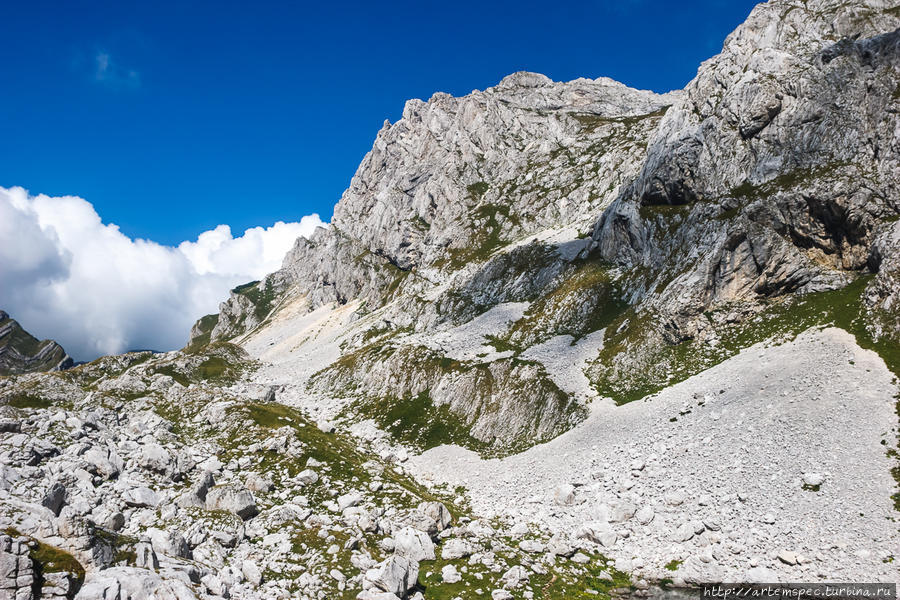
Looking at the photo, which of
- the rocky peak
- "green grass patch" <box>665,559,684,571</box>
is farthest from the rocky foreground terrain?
the rocky peak

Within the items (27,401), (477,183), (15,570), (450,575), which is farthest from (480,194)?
(15,570)

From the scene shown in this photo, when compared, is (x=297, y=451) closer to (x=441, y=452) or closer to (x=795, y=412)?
(x=441, y=452)

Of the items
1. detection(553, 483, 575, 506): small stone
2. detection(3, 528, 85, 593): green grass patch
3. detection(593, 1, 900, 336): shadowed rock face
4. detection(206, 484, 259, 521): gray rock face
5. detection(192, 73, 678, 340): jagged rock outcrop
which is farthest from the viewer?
detection(192, 73, 678, 340): jagged rock outcrop

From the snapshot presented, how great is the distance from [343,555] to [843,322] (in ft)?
155

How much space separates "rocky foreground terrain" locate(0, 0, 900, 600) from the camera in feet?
71.9

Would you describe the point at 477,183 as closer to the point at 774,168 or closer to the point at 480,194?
the point at 480,194

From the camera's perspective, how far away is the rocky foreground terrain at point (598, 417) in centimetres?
2191

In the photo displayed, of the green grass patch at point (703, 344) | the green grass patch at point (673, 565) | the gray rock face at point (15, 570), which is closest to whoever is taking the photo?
the gray rock face at point (15, 570)

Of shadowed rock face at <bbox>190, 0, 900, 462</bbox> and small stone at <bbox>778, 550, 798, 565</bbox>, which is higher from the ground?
shadowed rock face at <bbox>190, 0, 900, 462</bbox>

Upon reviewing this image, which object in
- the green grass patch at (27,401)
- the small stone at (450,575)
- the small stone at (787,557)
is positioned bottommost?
the small stone at (450,575)

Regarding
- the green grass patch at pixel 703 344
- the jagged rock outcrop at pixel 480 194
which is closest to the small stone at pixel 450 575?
the green grass patch at pixel 703 344

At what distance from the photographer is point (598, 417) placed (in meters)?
44.4

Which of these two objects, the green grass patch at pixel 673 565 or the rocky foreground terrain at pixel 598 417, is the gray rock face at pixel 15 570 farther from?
the green grass patch at pixel 673 565

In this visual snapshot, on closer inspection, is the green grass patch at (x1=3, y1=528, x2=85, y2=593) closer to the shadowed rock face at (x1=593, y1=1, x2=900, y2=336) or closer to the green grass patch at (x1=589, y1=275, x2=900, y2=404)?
the green grass patch at (x1=589, y1=275, x2=900, y2=404)
